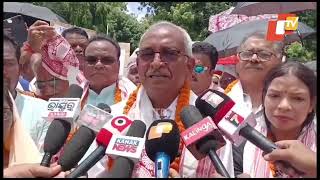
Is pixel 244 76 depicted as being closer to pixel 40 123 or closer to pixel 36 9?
pixel 40 123

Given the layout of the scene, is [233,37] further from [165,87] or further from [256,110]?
[165,87]

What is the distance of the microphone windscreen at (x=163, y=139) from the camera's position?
1595 mm

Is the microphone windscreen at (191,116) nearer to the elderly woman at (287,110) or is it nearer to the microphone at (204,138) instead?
the microphone at (204,138)

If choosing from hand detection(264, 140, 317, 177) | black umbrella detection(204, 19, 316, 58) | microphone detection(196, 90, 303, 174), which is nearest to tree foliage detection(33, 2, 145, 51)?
black umbrella detection(204, 19, 316, 58)

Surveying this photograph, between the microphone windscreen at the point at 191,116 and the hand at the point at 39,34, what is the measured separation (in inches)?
55.0

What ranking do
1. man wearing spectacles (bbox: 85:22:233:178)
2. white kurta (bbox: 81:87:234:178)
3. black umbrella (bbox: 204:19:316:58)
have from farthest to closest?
black umbrella (bbox: 204:19:316:58), man wearing spectacles (bbox: 85:22:233:178), white kurta (bbox: 81:87:234:178)

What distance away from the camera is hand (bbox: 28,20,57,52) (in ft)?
9.61

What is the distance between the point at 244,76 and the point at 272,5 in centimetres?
250

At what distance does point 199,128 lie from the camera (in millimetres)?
1607

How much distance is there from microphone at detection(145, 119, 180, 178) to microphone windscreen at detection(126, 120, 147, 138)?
0.03 m

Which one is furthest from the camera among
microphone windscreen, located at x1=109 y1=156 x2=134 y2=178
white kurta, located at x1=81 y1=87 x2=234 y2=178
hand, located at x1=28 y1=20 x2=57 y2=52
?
hand, located at x1=28 y1=20 x2=57 y2=52

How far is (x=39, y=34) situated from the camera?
297cm

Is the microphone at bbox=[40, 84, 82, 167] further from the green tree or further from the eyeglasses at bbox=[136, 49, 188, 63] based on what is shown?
the green tree

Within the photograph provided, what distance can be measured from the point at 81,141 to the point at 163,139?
10.5 inches
